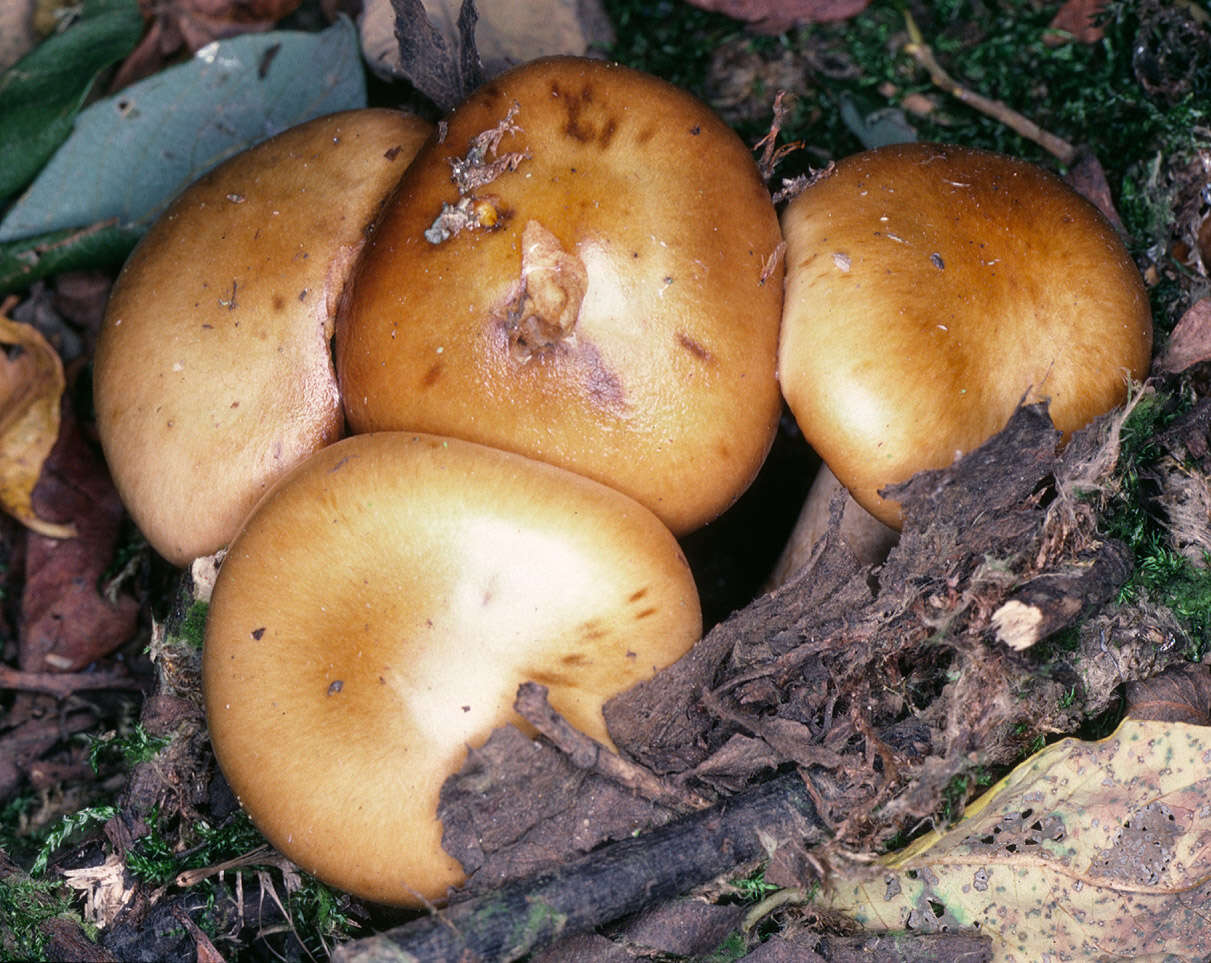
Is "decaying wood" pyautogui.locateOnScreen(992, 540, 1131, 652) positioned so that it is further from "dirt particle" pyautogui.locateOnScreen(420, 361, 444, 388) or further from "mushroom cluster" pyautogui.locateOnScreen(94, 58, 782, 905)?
"dirt particle" pyautogui.locateOnScreen(420, 361, 444, 388)

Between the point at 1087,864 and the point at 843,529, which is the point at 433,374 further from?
the point at 1087,864

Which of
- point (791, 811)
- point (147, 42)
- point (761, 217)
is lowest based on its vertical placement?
point (791, 811)

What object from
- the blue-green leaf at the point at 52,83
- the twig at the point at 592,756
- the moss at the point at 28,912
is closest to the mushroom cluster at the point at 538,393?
the twig at the point at 592,756

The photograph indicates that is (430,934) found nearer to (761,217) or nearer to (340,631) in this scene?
(340,631)

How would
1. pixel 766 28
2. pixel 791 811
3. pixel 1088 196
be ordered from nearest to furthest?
1. pixel 791 811
2. pixel 1088 196
3. pixel 766 28

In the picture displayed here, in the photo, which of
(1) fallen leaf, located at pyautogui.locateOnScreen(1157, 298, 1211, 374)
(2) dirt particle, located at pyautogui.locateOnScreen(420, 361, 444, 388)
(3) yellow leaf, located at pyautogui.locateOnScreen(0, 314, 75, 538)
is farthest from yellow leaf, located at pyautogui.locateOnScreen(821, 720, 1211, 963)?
(3) yellow leaf, located at pyautogui.locateOnScreen(0, 314, 75, 538)

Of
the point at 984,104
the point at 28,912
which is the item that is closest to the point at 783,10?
the point at 984,104

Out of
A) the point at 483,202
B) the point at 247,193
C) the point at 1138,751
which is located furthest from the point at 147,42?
the point at 1138,751

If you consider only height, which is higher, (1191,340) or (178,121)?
(178,121)
